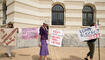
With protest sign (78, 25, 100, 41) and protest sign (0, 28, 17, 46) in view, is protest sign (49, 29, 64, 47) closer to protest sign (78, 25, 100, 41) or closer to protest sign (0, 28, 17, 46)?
protest sign (78, 25, 100, 41)

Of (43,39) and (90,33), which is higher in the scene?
(90,33)

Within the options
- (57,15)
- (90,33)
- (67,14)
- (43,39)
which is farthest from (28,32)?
(67,14)

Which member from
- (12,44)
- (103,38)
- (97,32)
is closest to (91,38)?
(97,32)

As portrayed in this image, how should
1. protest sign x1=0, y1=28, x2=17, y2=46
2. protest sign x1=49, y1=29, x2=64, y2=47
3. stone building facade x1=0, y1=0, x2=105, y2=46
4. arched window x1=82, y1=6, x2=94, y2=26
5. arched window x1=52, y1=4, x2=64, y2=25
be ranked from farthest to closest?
arched window x1=82, y1=6, x2=94, y2=26, arched window x1=52, y1=4, x2=64, y2=25, stone building facade x1=0, y1=0, x2=105, y2=46, protest sign x1=0, y1=28, x2=17, y2=46, protest sign x1=49, y1=29, x2=64, y2=47

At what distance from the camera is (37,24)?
10297 mm

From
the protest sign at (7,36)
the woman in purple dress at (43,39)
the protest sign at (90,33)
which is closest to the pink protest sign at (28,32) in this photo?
the protest sign at (7,36)

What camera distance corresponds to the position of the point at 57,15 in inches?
430

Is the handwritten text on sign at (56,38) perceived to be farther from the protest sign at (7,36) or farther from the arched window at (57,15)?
the arched window at (57,15)

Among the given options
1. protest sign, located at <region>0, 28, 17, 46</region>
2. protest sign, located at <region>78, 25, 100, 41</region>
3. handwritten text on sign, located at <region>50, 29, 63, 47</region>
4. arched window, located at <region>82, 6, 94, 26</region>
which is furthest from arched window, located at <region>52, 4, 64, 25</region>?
protest sign, located at <region>0, 28, 17, 46</region>

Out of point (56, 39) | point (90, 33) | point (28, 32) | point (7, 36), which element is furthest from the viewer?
point (28, 32)

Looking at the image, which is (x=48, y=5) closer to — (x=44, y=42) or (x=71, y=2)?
(x=71, y=2)

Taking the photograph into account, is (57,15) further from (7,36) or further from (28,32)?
(7,36)

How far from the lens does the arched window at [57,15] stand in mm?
10889

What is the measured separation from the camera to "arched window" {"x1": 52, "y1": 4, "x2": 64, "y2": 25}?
1089 cm
